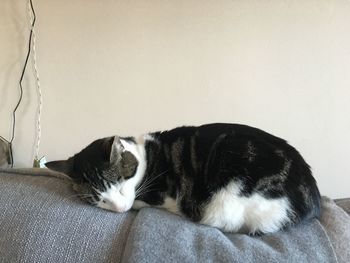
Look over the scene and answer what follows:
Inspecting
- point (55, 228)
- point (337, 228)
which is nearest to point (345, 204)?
point (337, 228)

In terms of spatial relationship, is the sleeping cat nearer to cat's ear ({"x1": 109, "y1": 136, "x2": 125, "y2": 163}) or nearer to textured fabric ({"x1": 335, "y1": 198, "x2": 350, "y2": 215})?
cat's ear ({"x1": 109, "y1": 136, "x2": 125, "y2": 163})

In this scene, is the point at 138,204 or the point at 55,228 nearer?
the point at 55,228

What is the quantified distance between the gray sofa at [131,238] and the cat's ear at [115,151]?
0.14 m

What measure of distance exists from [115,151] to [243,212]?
1.27 feet

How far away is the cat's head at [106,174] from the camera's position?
1021mm

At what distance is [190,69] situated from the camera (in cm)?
148

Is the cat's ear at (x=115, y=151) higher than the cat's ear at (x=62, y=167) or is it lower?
higher

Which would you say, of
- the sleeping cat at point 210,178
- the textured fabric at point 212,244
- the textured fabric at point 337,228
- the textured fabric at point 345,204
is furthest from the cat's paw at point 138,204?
the textured fabric at point 345,204

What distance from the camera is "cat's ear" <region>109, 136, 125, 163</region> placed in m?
1.03

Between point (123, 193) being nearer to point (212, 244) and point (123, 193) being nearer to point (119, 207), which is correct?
point (119, 207)

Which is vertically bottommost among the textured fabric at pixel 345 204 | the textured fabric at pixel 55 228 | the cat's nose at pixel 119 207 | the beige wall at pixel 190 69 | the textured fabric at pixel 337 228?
the textured fabric at pixel 55 228

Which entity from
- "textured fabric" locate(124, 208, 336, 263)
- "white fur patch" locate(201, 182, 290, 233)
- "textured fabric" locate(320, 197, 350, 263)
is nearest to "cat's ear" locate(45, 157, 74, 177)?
"textured fabric" locate(124, 208, 336, 263)

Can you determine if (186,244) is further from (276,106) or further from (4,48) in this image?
(4,48)

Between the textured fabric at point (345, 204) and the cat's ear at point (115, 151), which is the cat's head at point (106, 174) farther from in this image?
the textured fabric at point (345, 204)
